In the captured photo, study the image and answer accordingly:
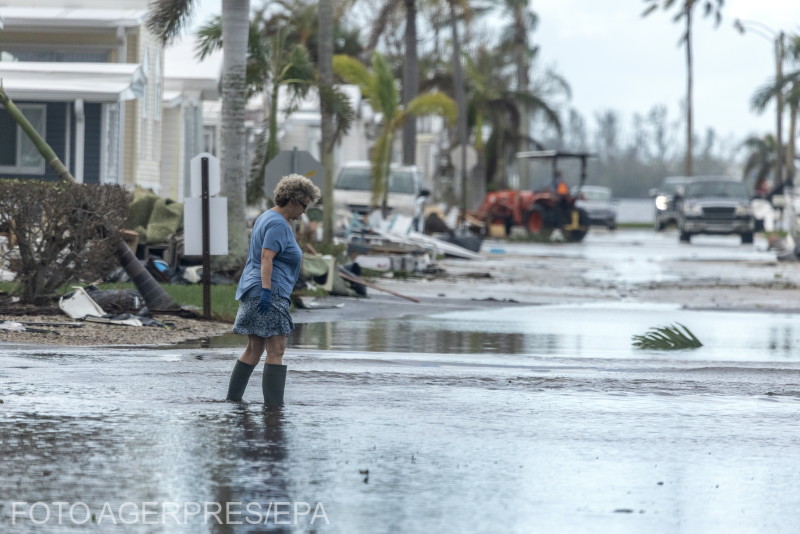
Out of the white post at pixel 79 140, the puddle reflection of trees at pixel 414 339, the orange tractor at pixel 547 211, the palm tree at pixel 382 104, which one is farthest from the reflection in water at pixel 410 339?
the orange tractor at pixel 547 211

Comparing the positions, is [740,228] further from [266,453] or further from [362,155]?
[266,453]

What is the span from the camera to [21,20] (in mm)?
32312

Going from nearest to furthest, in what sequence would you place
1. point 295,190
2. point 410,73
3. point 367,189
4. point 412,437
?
1. point 412,437
2. point 295,190
3. point 367,189
4. point 410,73

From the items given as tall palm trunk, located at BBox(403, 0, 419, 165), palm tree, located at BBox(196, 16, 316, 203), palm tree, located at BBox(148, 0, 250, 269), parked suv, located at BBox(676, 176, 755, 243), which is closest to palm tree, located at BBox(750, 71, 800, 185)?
parked suv, located at BBox(676, 176, 755, 243)

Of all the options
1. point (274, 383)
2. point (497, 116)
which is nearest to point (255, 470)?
point (274, 383)

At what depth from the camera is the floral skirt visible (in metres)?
10.4

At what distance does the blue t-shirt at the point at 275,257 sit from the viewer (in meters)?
10.4

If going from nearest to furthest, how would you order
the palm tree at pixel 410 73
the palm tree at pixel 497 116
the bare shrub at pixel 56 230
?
1. the bare shrub at pixel 56 230
2. the palm tree at pixel 410 73
3. the palm tree at pixel 497 116

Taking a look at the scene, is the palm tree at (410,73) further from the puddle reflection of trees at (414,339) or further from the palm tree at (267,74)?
the puddle reflection of trees at (414,339)

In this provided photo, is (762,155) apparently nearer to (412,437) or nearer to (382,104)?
(382,104)

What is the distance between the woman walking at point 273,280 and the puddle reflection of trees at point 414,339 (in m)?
4.32

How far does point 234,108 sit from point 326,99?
24.7ft

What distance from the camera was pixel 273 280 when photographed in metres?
10.5

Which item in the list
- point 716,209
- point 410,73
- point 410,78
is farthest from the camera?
Answer: point 716,209
